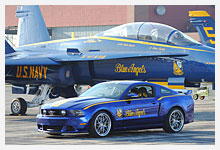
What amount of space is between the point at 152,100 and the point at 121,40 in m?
5.59

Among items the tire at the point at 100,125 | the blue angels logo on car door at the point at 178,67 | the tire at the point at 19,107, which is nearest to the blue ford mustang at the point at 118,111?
the tire at the point at 100,125

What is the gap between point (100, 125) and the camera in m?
10.7

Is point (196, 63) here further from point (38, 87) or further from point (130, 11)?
point (130, 11)

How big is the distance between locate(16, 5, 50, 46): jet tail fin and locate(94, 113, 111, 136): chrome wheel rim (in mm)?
11842

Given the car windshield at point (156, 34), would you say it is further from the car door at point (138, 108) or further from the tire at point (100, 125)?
the tire at point (100, 125)

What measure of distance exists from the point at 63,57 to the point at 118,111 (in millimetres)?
6984

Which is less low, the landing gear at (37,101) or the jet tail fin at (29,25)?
the jet tail fin at (29,25)

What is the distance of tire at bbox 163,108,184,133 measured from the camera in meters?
11.9

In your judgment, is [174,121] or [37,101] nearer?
[174,121]

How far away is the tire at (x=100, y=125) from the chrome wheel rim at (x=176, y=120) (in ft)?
6.26

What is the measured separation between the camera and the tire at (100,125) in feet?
34.6

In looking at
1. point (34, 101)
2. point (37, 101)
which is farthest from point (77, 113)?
point (34, 101)

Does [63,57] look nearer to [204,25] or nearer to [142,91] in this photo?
[142,91]

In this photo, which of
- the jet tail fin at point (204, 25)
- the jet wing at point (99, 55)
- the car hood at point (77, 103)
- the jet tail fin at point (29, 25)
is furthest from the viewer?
the jet tail fin at point (204, 25)
